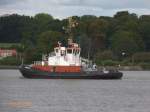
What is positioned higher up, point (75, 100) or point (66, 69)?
point (66, 69)

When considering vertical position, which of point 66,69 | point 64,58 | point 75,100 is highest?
point 64,58

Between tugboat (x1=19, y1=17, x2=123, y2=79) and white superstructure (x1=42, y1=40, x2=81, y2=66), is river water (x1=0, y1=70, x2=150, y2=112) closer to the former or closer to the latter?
tugboat (x1=19, y1=17, x2=123, y2=79)

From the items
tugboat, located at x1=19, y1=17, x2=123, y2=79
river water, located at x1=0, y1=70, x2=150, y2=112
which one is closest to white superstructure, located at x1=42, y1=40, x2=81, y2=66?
tugboat, located at x1=19, y1=17, x2=123, y2=79

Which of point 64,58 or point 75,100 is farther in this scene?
point 64,58

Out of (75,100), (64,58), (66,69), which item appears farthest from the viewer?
(64,58)

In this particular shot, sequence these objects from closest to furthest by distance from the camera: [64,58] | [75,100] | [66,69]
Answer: [75,100] < [66,69] < [64,58]

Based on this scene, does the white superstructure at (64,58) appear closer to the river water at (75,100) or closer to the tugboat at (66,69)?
the tugboat at (66,69)

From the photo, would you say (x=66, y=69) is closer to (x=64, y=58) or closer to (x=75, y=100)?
(x=64, y=58)

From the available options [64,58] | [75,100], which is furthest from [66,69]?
[75,100]

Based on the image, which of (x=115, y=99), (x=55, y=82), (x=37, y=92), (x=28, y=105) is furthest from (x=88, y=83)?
(x=28, y=105)

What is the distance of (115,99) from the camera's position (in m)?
97.8

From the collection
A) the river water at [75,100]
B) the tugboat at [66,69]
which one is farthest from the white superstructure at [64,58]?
the river water at [75,100]

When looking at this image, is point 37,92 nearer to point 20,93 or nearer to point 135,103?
point 20,93

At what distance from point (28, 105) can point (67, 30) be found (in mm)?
68110
